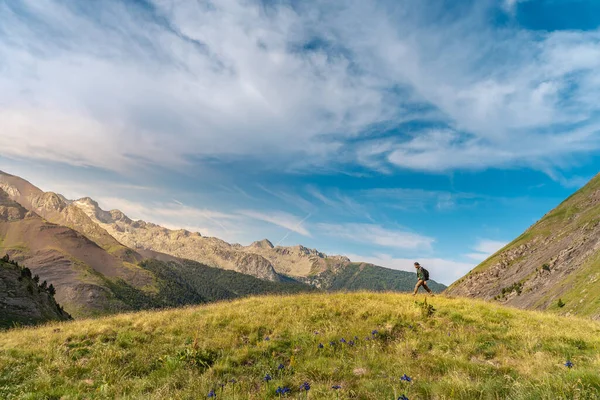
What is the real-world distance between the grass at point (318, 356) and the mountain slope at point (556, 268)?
4013 cm

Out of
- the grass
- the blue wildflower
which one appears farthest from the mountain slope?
the blue wildflower

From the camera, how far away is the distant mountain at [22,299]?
179ft

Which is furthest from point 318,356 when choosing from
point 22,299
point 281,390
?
point 22,299

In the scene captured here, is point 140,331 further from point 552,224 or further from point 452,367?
point 552,224

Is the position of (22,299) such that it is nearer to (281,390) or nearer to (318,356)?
(318,356)

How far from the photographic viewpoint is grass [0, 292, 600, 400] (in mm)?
7066

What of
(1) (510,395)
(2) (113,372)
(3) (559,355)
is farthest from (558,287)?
(2) (113,372)

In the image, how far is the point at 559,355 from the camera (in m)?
9.29

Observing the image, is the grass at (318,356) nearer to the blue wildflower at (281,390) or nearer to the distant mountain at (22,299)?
the blue wildflower at (281,390)

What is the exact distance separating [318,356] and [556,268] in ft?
333

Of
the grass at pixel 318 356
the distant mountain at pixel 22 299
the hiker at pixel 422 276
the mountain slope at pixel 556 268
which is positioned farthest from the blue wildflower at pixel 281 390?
the distant mountain at pixel 22 299

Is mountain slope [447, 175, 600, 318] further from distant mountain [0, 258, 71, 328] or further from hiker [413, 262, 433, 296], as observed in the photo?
distant mountain [0, 258, 71, 328]

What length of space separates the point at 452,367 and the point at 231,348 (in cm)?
695

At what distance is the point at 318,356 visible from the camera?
9.88m
